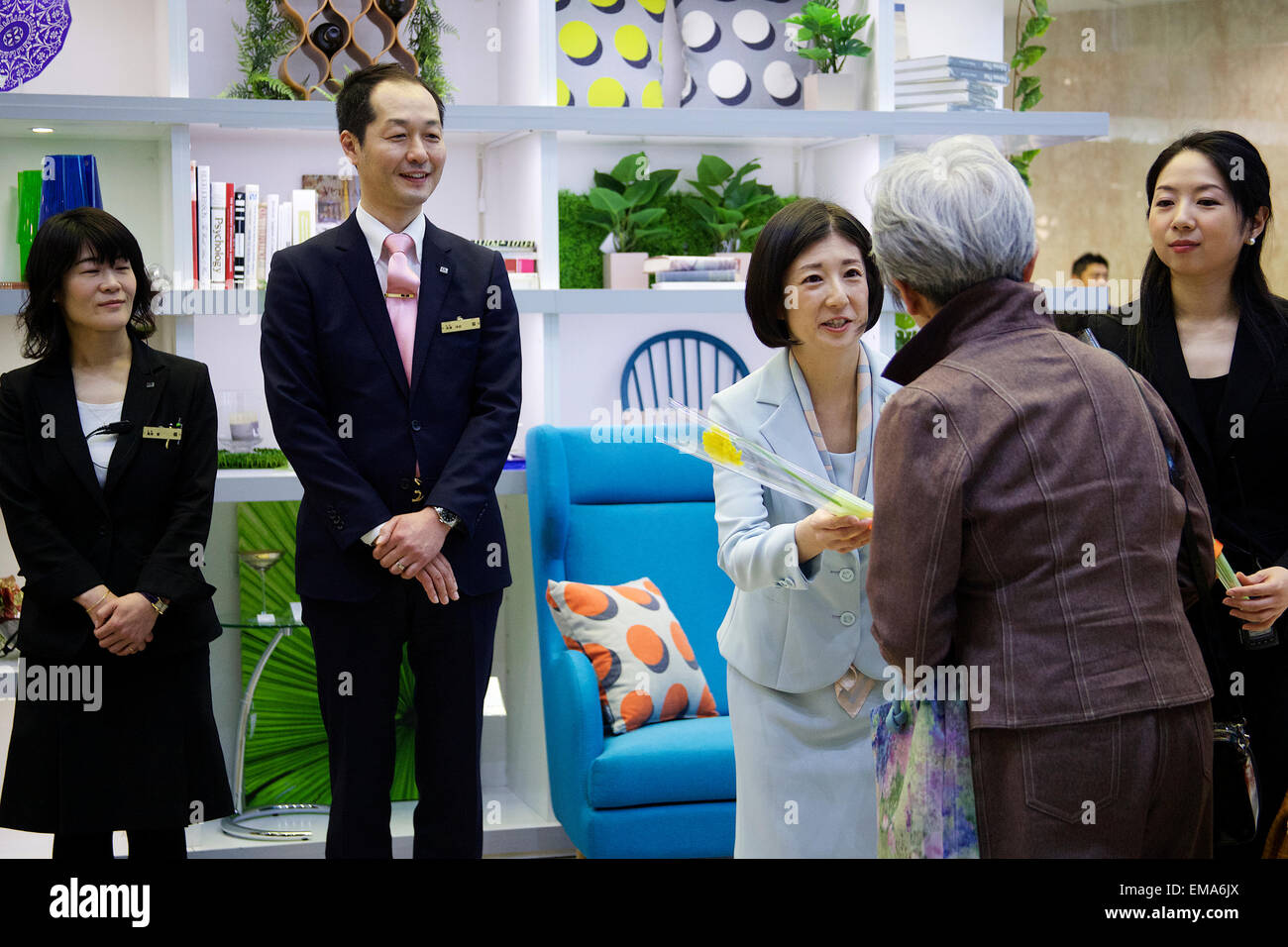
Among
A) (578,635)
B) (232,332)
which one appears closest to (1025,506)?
(578,635)

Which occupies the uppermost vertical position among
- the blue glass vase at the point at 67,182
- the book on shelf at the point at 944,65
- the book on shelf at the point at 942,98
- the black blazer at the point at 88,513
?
the book on shelf at the point at 944,65

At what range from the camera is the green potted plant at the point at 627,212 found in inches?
170

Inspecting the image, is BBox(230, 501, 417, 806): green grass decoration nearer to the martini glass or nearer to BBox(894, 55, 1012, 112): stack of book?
the martini glass

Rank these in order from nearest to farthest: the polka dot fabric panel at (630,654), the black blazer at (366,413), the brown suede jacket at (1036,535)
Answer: the brown suede jacket at (1036,535)
the black blazer at (366,413)
the polka dot fabric panel at (630,654)

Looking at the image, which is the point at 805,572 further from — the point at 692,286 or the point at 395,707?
the point at 692,286

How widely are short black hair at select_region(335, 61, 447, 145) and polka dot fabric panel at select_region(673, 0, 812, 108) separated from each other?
1949 mm

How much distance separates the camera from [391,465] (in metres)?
2.58

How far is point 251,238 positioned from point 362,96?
1.23m

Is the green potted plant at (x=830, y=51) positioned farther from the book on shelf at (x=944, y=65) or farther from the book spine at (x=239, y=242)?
the book spine at (x=239, y=242)

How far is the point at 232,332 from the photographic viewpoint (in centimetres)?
419

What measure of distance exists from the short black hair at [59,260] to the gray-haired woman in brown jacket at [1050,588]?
194 centimetres

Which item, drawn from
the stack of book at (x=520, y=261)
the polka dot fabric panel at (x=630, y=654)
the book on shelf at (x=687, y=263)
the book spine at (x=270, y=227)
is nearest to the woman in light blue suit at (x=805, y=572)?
the polka dot fabric panel at (x=630, y=654)

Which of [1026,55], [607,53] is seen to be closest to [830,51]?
[607,53]
